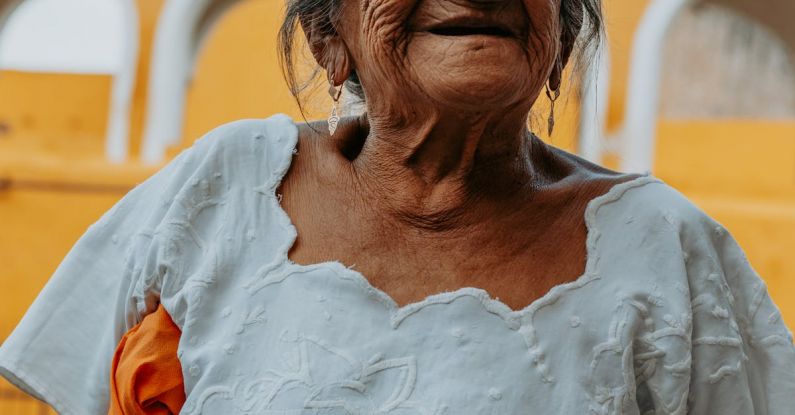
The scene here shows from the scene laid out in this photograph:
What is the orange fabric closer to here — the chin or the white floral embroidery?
the white floral embroidery

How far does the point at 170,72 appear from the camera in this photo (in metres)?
11.9

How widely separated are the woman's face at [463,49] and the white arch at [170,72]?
32.1 ft

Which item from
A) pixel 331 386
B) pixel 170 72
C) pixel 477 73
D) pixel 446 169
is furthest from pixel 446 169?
pixel 170 72

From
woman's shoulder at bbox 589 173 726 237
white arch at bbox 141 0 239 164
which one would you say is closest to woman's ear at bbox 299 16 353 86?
woman's shoulder at bbox 589 173 726 237

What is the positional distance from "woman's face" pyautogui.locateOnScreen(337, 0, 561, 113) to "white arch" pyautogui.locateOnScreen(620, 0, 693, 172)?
370 inches

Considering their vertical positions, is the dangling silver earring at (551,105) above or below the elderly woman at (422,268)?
above

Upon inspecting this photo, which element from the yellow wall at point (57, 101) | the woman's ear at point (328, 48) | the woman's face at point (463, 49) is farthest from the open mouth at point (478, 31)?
the yellow wall at point (57, 101)

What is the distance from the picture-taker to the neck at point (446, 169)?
2312 millimetres

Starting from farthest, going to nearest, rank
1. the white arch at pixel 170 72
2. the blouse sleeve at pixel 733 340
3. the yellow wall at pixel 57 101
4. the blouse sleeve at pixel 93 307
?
the yellow wall at pixel 57 101 < the white arch at pixel 170 72 < the blouse sleeve at pixel 93 307 < the blouse sleeve at pixel 733 340

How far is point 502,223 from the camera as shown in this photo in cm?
231

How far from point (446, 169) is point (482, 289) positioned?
246 millimetres

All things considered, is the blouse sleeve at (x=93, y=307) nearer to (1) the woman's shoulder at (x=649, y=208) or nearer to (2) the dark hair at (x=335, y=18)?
(2) the dark hair at (x=335, y=18)

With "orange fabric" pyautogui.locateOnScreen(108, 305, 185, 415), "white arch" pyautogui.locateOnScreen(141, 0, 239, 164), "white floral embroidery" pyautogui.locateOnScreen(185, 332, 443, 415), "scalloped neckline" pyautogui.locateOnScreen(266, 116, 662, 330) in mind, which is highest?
"scalloped neckline" pyautogui.locateOnScreen(266, 116, 662, 330)

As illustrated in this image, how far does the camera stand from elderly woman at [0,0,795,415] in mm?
2154
